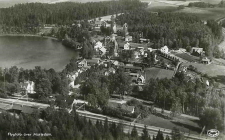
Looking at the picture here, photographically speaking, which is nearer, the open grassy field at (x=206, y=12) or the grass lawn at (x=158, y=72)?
the grass lawn at (x=158, y=72)

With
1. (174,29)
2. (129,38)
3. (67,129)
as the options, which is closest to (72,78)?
(67,129)

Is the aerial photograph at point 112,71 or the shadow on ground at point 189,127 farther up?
the aerial photograph at point 112,71

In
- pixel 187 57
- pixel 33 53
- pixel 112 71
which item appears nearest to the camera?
pixel 112 71

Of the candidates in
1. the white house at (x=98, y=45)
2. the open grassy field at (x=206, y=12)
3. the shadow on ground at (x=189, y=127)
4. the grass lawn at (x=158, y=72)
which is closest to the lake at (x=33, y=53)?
the white house at (x=98, y=45)

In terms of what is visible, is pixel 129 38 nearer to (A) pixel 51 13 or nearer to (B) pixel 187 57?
(B) pixel 187 57

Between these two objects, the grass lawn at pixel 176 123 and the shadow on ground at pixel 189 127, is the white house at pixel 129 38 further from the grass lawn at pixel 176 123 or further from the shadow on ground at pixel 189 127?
the shadow on ground at pixel 189 127

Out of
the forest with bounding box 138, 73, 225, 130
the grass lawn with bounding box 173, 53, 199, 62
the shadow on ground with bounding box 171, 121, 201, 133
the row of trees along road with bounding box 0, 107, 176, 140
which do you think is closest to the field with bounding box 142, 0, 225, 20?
the grass lawn with bounding box 173, 53, 199, 62

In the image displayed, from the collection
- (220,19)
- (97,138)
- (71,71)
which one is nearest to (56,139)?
(97,138)

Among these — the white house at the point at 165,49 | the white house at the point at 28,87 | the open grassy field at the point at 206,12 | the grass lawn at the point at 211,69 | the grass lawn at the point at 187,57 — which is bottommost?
the white house at the point at 28,87
